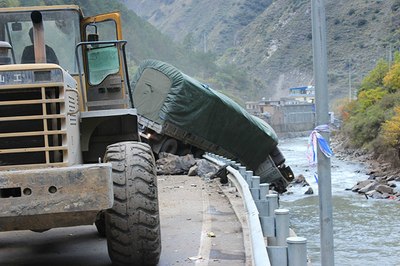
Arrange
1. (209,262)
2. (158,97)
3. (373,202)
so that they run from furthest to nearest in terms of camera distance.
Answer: (373,202)
(158,97)
(209,262)

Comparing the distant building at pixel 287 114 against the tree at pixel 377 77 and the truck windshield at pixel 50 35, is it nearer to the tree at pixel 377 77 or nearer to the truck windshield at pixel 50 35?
the tree at pixel 377 77

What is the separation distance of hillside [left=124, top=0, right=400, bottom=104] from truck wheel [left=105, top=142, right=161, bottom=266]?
110513mm

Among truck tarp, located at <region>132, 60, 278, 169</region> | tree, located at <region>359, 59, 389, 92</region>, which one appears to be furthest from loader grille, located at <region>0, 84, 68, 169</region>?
tree, located at <region>359, 59, 389, 92</region>

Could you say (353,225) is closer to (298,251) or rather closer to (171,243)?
(171,243)

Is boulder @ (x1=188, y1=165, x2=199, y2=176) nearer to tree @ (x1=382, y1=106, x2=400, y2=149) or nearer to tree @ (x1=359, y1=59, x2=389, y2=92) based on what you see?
tree @ (x1=382, y1=106, x2=400, y2=149)

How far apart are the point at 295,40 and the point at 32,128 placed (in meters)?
151

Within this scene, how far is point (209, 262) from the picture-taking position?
24.4 feet

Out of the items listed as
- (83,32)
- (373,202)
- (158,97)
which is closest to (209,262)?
(83,32)

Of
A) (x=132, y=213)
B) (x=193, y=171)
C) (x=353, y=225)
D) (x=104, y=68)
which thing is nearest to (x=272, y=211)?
(x=132, y=213)

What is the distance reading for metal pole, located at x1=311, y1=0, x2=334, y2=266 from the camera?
8.14m

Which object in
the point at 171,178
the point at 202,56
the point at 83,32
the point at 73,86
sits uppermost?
the point at 202,56

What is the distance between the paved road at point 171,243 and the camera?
7.62m

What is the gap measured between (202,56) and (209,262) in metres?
148

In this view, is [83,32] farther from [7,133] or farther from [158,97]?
[158,97]
